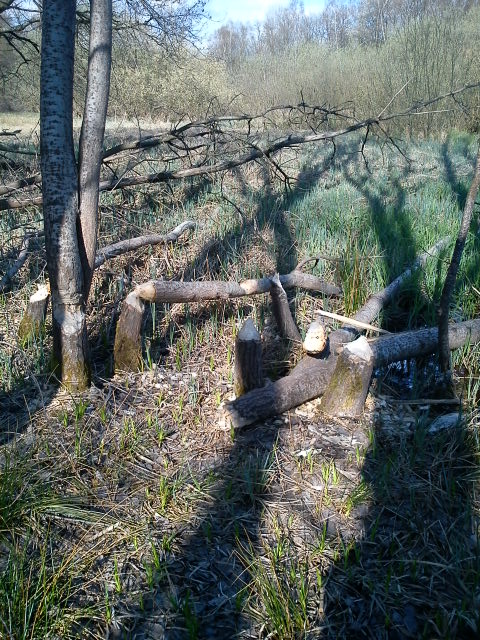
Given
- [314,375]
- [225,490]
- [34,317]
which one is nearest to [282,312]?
[314,375]

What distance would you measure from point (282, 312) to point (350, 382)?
941 millimetres

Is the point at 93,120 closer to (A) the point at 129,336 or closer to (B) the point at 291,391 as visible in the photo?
(A) the point at 129,336

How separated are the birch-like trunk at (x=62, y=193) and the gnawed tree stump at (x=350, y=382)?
147 cm

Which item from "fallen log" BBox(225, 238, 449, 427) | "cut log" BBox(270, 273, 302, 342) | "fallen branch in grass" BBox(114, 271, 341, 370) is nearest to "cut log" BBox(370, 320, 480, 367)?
"fallen log" BBox(225, 238, 449, 427)

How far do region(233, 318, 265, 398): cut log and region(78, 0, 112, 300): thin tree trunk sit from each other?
Answer: 3.35 feet

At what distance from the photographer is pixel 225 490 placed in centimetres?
252

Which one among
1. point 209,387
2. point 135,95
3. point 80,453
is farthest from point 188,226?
point 135,95

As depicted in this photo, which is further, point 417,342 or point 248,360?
point 417,342

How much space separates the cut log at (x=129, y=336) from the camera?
3316 millimetres

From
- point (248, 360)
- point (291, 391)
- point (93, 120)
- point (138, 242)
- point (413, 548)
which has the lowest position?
point (413, 548)

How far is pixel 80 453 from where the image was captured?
2.66m

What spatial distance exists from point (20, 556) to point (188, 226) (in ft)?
12.3

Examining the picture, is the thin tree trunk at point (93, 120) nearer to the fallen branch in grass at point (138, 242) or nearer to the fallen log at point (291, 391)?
the fallen branch in grass at point (138, 242)

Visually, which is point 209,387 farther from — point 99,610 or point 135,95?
point 135,95
